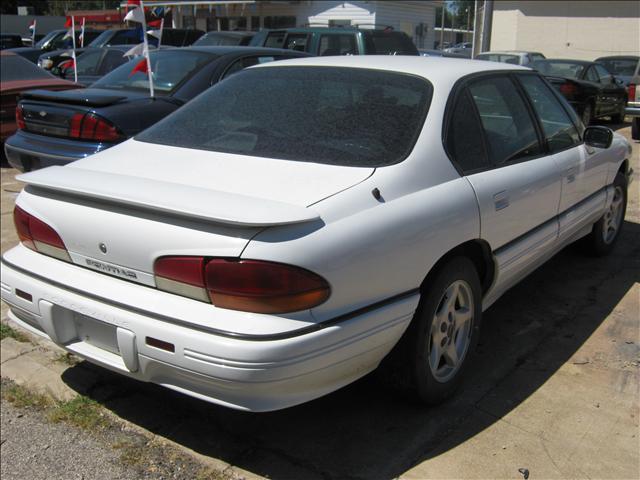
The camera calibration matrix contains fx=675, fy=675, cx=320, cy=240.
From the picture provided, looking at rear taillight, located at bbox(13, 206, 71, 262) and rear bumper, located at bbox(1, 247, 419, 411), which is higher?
rear taillight, located at bbox(13, 206, 71, 262)

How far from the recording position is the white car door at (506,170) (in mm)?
3303

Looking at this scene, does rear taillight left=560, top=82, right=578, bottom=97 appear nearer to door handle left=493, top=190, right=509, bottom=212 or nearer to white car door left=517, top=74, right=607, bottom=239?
white car door left=517, top=74, right=607, bottom=239

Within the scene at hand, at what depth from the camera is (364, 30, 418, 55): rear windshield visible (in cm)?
972

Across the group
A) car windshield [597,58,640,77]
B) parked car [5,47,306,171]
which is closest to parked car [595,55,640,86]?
car windshield [597,58,640,77]

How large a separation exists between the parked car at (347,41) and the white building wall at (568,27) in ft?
42.9

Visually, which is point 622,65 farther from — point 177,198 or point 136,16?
point 177,198

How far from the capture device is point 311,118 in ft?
10.6

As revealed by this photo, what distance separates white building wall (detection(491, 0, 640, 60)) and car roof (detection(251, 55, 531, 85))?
19123 mm

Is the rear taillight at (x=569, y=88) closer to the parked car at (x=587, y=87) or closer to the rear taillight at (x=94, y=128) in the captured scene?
the parked car at (x=587, y=87)

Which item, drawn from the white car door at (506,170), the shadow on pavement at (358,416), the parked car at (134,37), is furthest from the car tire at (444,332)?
the parked car at (134,37)

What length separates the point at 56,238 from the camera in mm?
2959

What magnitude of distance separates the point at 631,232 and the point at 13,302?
5.36 metres

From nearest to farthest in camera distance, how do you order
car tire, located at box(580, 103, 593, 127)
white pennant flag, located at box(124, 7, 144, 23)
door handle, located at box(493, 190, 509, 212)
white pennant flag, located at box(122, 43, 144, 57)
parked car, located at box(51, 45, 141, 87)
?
door handle, located at box(493, 190, 509, 212) → white pennant flag, located at box(124, 7, 144, 23) → white pennant flag, located at box(122, 43, 144, 57) → parked car, located at box(51, 45, 141, 87) → car tire, located at box(580, 103, 593, 127)

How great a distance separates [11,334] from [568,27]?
2123cm
